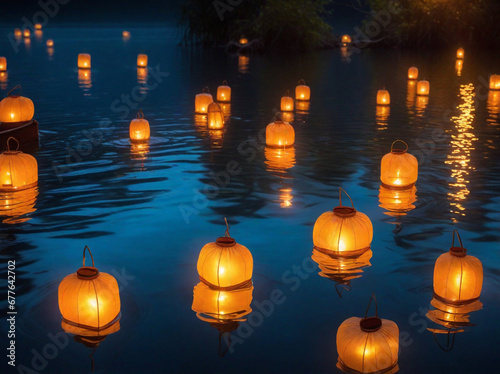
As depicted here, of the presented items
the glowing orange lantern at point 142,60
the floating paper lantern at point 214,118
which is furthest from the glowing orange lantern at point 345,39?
the floating paper lantern at point 214,118

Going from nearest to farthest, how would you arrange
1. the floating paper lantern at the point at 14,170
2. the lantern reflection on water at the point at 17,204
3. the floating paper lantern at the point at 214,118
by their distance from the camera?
1. the lantern reflection on water at the point at 17,204
2. the floating paper lantern at the point at 14,170
3. the floating paper lantern at the point at 214,118

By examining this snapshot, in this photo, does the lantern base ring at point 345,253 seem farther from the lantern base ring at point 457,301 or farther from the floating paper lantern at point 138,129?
the floating paper lantern at point 138,129

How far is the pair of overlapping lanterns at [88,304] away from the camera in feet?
19.1

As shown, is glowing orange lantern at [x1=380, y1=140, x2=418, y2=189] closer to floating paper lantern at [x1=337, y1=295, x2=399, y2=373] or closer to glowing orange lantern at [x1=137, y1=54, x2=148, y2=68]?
floating paper lantern at [x1=337, y1=295, x2=399, y2=373]

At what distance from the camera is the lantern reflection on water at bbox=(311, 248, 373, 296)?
701cm

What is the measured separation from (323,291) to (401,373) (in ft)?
5.29

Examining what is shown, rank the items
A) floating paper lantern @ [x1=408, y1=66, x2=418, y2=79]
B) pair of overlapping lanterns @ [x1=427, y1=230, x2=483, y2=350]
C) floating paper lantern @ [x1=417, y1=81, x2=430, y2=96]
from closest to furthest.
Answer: pair of overlapping lanterns @ [x1=427, y1=230, x2=483, y2=350] → floating paper lantern @ [x1=417, y1=81, x2=430, y2=96] → floating paper lantern @ [x1=408, y1=66, x2=418, y2=79]

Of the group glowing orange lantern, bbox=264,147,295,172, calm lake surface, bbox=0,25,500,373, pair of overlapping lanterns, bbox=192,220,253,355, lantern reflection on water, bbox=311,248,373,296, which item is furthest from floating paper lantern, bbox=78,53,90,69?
pair of overlapping lanterns, bbox=192,220,253,355

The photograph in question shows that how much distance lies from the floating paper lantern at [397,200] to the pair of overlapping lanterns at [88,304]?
182 inches

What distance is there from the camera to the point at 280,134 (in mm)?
13398

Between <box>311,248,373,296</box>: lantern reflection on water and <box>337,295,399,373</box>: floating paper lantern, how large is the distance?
1457mm

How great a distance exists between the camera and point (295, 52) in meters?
42.1

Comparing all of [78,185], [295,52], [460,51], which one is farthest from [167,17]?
[78,185]

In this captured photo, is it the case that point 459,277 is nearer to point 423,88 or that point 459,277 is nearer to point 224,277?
point 224,277
